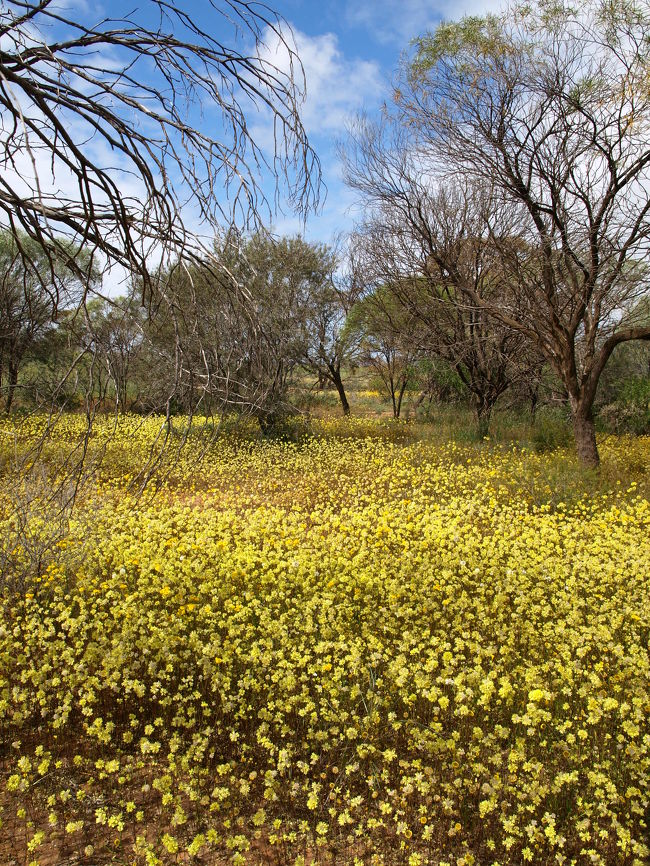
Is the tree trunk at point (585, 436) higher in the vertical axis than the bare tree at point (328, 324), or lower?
lower

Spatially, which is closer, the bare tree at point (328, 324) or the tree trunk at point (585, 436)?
the tree trunk at point (585, 436)

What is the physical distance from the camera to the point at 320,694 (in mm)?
3135

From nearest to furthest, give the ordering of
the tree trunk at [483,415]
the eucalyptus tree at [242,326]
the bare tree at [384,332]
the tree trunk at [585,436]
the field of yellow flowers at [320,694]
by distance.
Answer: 1. the eucalyptus tree at [242,326]
2. the field of yellow flowers at [320,694]
3. the tree trunk at [585,436]
4. the tree trunk at [483,415]
5. the bare tree at [384,332]

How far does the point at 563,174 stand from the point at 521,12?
249 centimetres

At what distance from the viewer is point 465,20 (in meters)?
8.48

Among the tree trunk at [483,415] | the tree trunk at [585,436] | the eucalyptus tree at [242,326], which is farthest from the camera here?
the tree trunk at [483,415]

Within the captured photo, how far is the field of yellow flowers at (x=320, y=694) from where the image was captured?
2.32m

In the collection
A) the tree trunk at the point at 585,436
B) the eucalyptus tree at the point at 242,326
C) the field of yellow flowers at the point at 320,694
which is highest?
the eucalyptus tree at the point at 242,326

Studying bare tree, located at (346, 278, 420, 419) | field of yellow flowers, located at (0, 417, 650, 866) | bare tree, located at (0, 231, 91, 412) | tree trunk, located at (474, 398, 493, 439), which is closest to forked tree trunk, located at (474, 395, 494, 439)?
tree trunk, located at (474, 398, 493, 439)

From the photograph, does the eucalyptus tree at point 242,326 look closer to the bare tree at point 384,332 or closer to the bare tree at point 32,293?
the bare tree at point 32,293

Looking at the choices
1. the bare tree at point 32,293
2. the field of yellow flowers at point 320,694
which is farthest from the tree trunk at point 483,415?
the bare tree at point 32,293

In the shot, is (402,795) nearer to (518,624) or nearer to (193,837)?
(193,837)

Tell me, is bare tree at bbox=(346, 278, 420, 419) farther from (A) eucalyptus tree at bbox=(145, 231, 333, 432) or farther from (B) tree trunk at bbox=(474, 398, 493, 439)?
(B) tree trunk at bbox=(474, 398, 493, 439)

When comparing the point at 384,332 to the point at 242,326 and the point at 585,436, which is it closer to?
the point at 585,436
